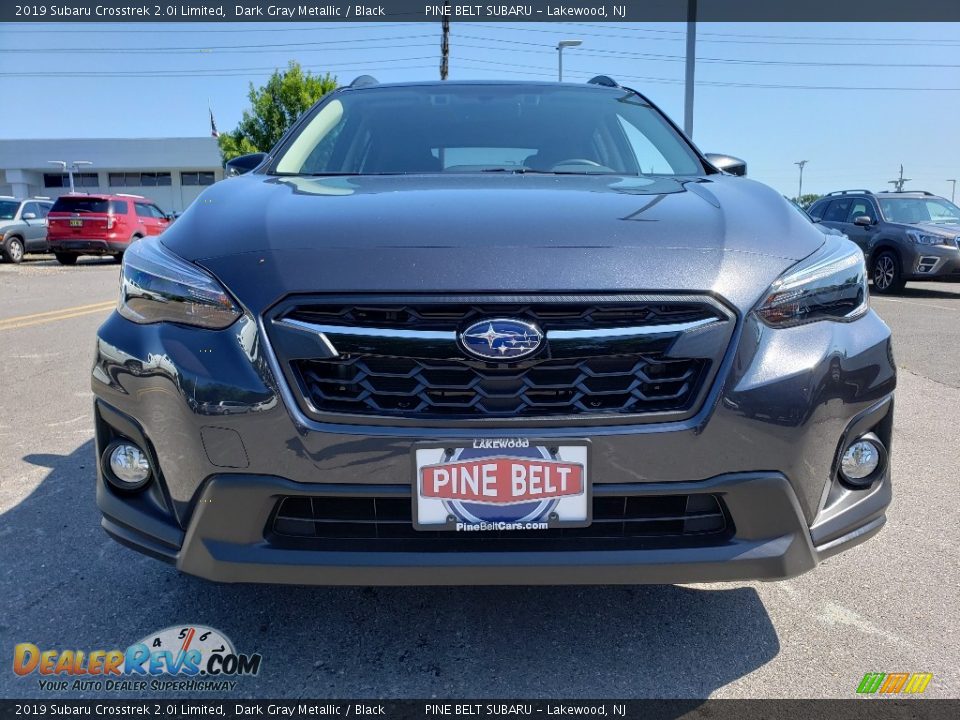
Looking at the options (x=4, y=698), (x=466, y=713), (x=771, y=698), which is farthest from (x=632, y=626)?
(x=4, y=698)

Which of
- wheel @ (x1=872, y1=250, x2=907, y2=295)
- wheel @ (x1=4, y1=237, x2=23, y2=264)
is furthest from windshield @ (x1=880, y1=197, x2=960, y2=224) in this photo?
wheel @ (x1=4, y1=237, x2=23, y2=264)

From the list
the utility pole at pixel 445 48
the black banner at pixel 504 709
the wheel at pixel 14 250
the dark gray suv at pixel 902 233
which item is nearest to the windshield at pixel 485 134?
the black banner at pixel 504 709

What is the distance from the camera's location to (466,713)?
185 cm

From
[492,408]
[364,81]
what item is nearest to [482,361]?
[492,408]

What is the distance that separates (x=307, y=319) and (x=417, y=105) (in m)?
1.83

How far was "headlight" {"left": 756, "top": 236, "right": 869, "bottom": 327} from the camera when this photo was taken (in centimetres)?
180

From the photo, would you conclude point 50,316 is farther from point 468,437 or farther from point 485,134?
point 468,437

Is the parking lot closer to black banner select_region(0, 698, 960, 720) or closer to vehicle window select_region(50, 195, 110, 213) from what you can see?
black banner select_region(0, 698, 960, 720)

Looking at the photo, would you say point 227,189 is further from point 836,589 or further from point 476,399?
point 836,589

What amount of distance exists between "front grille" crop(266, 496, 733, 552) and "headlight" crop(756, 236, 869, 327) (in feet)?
1.51

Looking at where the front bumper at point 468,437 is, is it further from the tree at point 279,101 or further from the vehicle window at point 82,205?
the tree at point 279,101

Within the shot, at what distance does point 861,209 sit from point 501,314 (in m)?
13.6

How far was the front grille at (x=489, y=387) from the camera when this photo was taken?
1718 mm

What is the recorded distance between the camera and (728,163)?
314 cm
